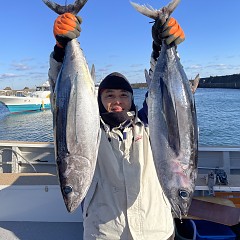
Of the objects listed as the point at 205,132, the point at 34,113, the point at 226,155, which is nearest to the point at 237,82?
the point at 34,113

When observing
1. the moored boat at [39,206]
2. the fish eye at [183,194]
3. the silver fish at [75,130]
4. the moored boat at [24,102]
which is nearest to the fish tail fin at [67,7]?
the silver fish at [75,130]

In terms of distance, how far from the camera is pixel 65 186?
5.83ft

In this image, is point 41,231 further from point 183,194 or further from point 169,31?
point 169,31

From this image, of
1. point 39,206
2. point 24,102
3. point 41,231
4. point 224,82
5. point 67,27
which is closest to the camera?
point 67,27

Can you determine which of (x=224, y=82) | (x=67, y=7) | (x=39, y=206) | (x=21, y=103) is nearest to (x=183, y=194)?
(x=67, y=7)

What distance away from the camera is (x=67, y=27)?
1931mm

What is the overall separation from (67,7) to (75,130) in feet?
2.93

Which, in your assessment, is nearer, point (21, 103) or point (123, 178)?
point (123, 178)

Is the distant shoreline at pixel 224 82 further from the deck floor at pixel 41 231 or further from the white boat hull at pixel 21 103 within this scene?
the deck floor at pixel 41 231

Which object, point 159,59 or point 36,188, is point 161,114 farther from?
point 36,188

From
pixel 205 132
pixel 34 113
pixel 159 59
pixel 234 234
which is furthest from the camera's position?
pixel 34 113

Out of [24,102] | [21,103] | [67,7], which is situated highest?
[24,102]

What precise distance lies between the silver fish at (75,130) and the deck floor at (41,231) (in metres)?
1.97

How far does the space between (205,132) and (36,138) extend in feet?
31.1
